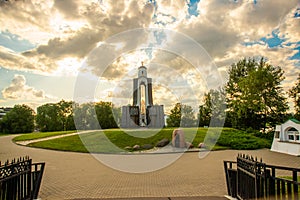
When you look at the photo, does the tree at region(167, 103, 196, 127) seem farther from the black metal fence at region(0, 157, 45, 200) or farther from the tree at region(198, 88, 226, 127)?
the black metal fence at region(0, 157, 45, 200)

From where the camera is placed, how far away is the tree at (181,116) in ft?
164

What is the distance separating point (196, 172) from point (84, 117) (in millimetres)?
49549

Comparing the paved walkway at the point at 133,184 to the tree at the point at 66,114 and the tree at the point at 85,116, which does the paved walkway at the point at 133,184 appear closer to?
the tree at the point at 85,116

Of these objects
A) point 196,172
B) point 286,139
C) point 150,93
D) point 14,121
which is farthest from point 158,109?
point 14,121

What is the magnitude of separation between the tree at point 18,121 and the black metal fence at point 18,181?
174ft

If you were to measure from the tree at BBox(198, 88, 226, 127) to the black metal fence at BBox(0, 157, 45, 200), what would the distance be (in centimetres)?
3919

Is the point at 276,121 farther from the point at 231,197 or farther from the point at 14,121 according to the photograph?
the point at 14,121

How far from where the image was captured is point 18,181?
5035 mm

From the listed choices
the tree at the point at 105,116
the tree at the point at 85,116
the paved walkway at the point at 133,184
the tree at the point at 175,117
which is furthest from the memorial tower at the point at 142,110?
the paved walkway at the point at 133,184

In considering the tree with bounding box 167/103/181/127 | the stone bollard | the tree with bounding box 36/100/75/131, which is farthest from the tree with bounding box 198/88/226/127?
the tree with bounding box 36/100/75/131

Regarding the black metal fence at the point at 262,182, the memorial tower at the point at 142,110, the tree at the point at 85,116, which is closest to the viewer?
the black metal fence at the point at 262,182

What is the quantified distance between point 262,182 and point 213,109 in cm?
4186

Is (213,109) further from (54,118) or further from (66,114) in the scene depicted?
(54,118)

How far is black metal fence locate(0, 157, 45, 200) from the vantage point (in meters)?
4.51
